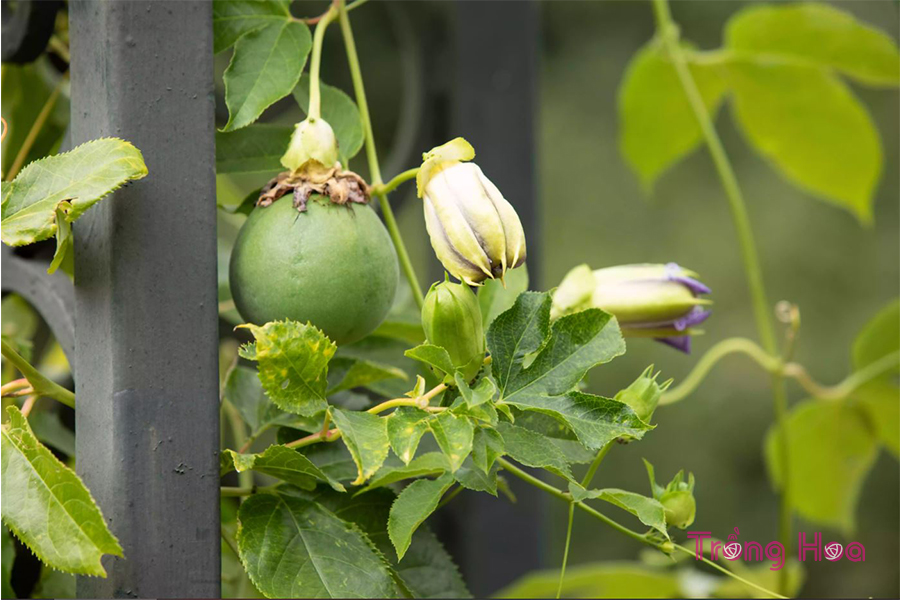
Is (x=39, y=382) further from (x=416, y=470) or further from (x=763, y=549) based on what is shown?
(x=763, y=549)

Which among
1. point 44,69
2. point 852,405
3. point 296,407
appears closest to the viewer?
point 296,407

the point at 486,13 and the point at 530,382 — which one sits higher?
the point at 486,13

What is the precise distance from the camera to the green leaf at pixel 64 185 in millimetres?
205

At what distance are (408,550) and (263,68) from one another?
0.48ft

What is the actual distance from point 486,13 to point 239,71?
0.34 meters

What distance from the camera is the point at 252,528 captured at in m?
0.23

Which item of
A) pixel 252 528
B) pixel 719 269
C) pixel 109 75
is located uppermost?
pixel 109 75

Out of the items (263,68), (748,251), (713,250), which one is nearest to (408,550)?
(263,68)

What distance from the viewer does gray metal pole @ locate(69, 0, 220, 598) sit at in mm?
215

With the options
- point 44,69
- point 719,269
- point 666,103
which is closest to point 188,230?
point 44,69

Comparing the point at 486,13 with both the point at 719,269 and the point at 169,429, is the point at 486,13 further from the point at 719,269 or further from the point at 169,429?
the point at 719,269

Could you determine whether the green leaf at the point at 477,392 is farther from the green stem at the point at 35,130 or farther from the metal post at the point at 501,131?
the metal post at the point at 501,131

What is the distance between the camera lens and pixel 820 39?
19.0 inches

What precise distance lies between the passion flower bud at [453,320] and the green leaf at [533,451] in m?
0.02
